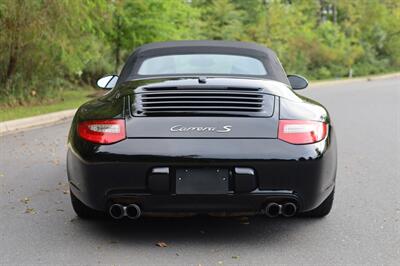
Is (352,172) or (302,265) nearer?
(302,265)

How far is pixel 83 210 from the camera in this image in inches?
191

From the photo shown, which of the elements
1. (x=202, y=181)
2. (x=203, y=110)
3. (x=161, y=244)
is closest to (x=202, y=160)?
(x=202, y=181)

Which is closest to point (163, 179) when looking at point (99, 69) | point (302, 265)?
point (302, 265)

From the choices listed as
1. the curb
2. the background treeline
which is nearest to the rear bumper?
the curb

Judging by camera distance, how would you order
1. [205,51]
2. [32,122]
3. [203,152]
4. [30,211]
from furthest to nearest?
1. [32,122]
2. [205,51]
3. [30,211]
4. [203,152]

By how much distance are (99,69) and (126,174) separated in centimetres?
2005

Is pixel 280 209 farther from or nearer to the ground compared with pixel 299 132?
nearer to the ground

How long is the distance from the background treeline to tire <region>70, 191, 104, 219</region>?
9968mm

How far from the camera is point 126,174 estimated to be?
158 inches

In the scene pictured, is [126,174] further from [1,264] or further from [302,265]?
[302,265]

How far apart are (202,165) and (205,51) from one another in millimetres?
1881

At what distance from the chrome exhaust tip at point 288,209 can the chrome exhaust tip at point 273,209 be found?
0.03m

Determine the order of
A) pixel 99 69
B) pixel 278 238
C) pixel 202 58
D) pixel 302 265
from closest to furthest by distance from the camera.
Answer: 1. pixel 302 265
2. pixel 278 238
3. pixel 202 58
4. pixel 99 69

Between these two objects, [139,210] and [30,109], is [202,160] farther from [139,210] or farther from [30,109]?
[30,109]
